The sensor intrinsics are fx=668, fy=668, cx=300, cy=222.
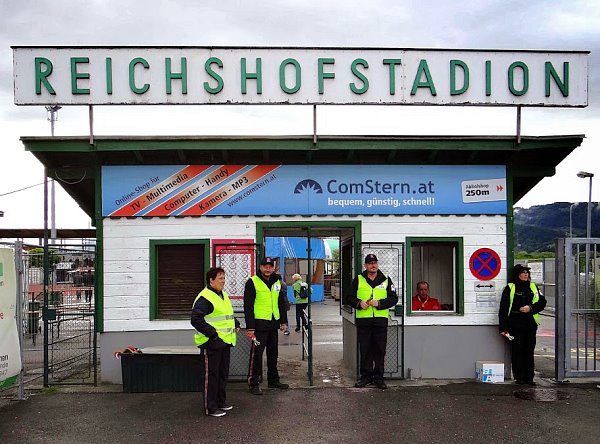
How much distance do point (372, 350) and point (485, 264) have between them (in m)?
2.30

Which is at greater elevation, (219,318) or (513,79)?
(513,79)

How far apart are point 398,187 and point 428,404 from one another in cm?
337

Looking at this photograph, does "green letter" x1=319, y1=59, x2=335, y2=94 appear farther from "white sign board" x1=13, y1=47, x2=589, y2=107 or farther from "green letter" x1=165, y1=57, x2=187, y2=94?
"green letter" x1=165, y1=57, x2=187, y2=94

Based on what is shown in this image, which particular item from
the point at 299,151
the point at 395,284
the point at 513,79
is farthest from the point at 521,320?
the point at 299,151

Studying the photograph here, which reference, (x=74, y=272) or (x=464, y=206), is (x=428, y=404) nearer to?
(x=464, y=206)

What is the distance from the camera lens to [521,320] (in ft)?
33.0

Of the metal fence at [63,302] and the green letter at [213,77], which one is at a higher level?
the green letter at [213,77]

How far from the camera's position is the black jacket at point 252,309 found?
Result: 361 inches

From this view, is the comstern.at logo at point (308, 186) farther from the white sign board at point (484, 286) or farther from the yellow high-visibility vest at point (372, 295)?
the white sign board at point (484, 286)

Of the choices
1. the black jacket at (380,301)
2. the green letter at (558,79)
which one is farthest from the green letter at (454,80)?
the black jacket at (380,301)

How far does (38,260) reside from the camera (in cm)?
995

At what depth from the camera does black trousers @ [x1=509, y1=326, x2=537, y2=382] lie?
9984 mm

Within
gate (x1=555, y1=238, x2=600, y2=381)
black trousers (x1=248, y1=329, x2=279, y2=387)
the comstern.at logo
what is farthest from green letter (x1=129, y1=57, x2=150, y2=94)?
gate (x1=555, y1=238, x2=600, y2=381)

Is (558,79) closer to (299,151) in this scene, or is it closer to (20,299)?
(299,151)
